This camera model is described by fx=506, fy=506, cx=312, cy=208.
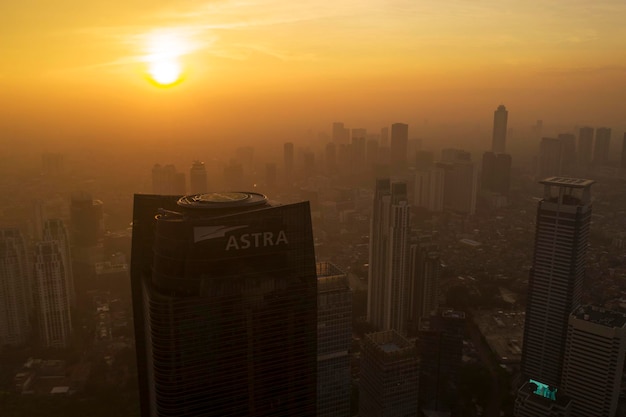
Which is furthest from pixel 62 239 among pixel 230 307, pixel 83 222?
pixel 230 307

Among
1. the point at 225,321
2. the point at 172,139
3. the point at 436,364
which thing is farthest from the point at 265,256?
the point at 172,139

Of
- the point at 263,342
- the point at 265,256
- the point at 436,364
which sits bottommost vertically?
the point at 436,364

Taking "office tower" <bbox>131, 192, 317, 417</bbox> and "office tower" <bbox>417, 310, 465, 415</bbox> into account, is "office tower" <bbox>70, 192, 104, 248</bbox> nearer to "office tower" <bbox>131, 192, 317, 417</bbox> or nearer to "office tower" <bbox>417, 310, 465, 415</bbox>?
"office tower" <bbox>417, 310, 465, 415</bbox>

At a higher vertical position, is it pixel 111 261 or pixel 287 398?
pixel 287 398

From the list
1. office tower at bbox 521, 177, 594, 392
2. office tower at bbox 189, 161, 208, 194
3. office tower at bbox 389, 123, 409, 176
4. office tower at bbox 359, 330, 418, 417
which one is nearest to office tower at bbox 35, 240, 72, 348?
office tower at bbox 189, 161, 208, 194

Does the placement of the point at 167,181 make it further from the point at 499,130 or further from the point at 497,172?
the point at 499,130

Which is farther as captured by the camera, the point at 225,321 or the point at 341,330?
the point at 341,330

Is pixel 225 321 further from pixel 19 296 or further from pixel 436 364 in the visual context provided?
pixel 19 296
